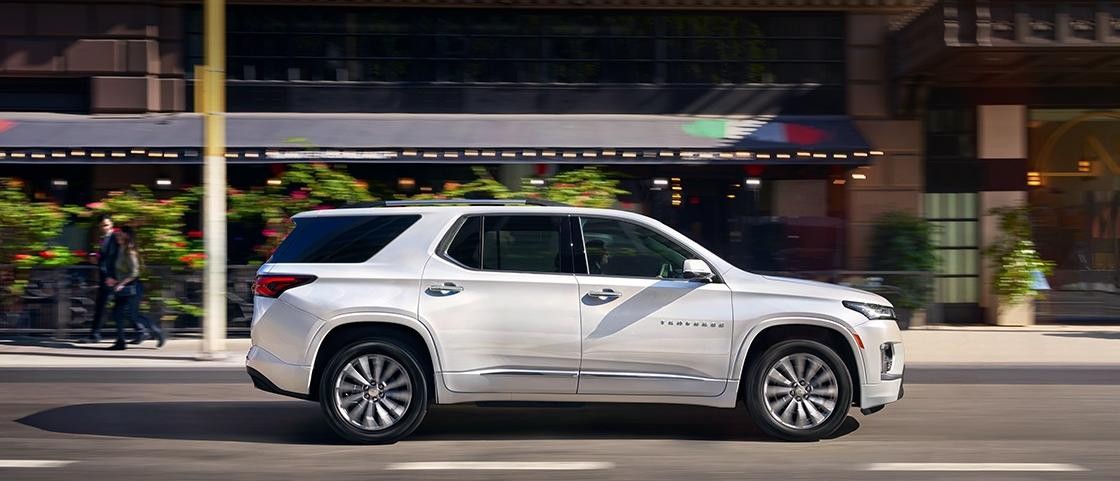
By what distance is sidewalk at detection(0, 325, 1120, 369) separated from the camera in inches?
482

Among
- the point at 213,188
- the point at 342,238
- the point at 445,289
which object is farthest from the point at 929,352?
the point at 213,188

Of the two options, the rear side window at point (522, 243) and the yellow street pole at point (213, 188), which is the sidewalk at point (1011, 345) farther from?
the yellow street pole at point (213, 188)

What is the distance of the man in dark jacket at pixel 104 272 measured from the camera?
13.2m

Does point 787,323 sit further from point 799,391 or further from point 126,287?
point 126,287

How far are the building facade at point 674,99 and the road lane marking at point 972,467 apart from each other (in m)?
10.2

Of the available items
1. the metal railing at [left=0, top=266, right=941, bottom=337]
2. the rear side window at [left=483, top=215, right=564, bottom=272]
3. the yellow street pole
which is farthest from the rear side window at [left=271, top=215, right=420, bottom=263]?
the metal railing at [left=0, top=266, right=941, bottom=337]

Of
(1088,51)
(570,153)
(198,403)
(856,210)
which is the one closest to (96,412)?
(198,403)

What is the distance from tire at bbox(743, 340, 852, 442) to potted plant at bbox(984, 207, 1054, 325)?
34.0 ft

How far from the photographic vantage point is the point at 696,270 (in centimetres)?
732

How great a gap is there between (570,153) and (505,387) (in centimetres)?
895

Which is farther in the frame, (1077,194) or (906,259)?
(1077,194)

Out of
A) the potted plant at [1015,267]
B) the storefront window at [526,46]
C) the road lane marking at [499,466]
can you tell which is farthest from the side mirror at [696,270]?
the potted plant at [1015,267]

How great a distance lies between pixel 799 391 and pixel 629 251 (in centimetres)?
147

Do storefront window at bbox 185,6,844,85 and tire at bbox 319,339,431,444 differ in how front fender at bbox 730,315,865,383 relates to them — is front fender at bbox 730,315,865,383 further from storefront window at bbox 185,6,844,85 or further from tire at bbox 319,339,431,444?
storefront window at bbox 185,6,844,85
